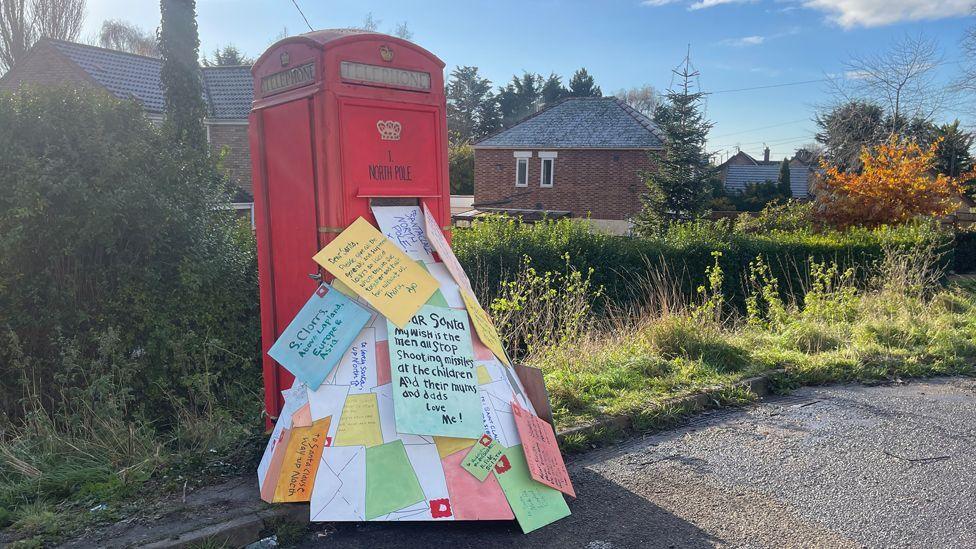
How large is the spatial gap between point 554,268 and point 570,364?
4060mm

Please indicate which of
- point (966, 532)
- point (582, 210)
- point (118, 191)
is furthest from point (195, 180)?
point (582, 210)

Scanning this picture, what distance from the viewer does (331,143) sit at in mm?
3492

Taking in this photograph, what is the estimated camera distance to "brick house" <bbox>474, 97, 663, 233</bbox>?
2870cm

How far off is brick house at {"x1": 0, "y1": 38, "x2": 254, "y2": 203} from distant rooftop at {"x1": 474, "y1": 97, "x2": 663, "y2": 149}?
1170 centimetres

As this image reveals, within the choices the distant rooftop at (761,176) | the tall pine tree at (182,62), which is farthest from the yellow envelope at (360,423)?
the distant rooftop at (761,176)

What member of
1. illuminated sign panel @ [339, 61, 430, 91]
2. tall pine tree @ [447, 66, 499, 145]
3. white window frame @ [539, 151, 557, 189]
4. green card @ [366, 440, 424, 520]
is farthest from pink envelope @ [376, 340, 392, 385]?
tall pine tree @ [447, 66, 499, 145]

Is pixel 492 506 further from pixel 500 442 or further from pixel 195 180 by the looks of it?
pixel 195 180

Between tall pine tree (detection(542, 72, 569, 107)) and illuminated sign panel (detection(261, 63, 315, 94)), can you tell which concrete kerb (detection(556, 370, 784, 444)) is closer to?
illuminated sign panel (detection(261, 63, 315, 94))

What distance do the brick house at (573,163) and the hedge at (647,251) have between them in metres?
15.5

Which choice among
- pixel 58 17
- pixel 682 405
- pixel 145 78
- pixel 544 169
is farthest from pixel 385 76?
pixel 58 17

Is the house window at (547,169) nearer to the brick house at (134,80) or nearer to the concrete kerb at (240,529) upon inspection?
the brick house at (134,80)

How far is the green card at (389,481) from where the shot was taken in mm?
3148

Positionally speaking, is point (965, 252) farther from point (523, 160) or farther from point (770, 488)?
point (770, 488)

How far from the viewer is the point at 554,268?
10188 millimetres
